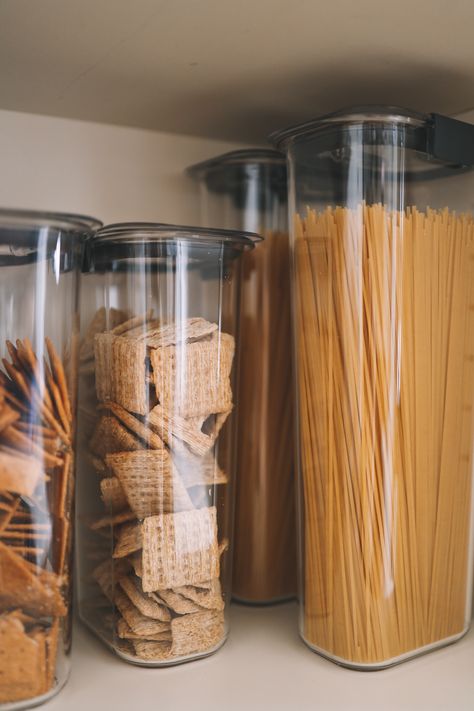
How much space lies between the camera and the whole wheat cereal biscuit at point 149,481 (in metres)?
0.70

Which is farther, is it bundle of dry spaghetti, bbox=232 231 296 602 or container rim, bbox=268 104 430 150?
bundle of dry spaghetti, bbox=232 231 296 602

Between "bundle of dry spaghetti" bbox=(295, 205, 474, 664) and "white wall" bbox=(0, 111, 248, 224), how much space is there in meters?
0.27

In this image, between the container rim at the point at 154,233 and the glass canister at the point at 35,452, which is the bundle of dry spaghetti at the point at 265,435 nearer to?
the container rim at the point at 154,233

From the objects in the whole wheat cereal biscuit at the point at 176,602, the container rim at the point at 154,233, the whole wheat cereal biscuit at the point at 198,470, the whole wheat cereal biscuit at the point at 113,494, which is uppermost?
the container rim at the point at 154,233

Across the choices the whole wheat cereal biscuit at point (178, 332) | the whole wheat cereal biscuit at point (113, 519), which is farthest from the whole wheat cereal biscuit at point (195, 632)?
the whole wheat cereal biscuit at point (178, 332)

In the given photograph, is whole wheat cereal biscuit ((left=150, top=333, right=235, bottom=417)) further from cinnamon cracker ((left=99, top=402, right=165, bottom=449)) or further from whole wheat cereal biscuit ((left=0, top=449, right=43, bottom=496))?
whole wheat cereal biscuit ((left=0, top=449, right=43, bottom=496))

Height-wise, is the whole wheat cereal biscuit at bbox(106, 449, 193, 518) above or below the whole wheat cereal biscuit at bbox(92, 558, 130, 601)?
above

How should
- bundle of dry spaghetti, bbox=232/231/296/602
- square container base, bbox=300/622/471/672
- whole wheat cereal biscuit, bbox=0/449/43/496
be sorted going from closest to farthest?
whole wheat cereal biscuit, bbox=0/449/43/496 < square container base, bbox=300/622/471/672 < bundle of dry spaghetti, bbox=232/231/296/602

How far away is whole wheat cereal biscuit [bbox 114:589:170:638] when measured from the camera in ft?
2.32

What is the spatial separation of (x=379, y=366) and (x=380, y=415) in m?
0.04

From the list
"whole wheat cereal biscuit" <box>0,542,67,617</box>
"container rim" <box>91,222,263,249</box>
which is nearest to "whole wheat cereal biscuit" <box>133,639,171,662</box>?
"whole wheat cereal biscuit" <box>0,542,67,617</box>

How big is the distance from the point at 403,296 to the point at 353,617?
0.30m

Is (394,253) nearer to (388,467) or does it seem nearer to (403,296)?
(403,296)

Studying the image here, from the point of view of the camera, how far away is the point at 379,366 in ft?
2.30
